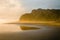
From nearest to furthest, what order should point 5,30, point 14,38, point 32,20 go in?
point 14,38
point 5,30
point 32,20

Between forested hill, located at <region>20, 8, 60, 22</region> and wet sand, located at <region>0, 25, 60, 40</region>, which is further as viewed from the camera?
forested hill, located at <region>20, 8, 60, 22</region>

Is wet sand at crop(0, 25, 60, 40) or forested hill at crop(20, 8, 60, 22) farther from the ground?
forested hill at crop(20, 8, 60, 22)

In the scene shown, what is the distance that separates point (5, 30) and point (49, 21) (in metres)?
0.41

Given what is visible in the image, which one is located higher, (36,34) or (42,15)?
(42,15)

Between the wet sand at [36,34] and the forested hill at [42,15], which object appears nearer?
the wet sand at [36,34]

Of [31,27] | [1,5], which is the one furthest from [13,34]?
[1,5]

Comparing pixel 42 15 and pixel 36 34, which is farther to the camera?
pixel 42 15

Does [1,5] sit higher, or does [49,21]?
[1,5]

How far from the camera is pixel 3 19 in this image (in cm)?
174

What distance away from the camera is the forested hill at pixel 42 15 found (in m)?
1.78

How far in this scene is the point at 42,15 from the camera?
1.83m

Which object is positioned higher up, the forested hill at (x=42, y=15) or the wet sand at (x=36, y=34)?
the forested hill at (x=42, y=15)

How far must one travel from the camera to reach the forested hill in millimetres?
1780

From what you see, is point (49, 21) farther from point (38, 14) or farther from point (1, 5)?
point (1, 5)
